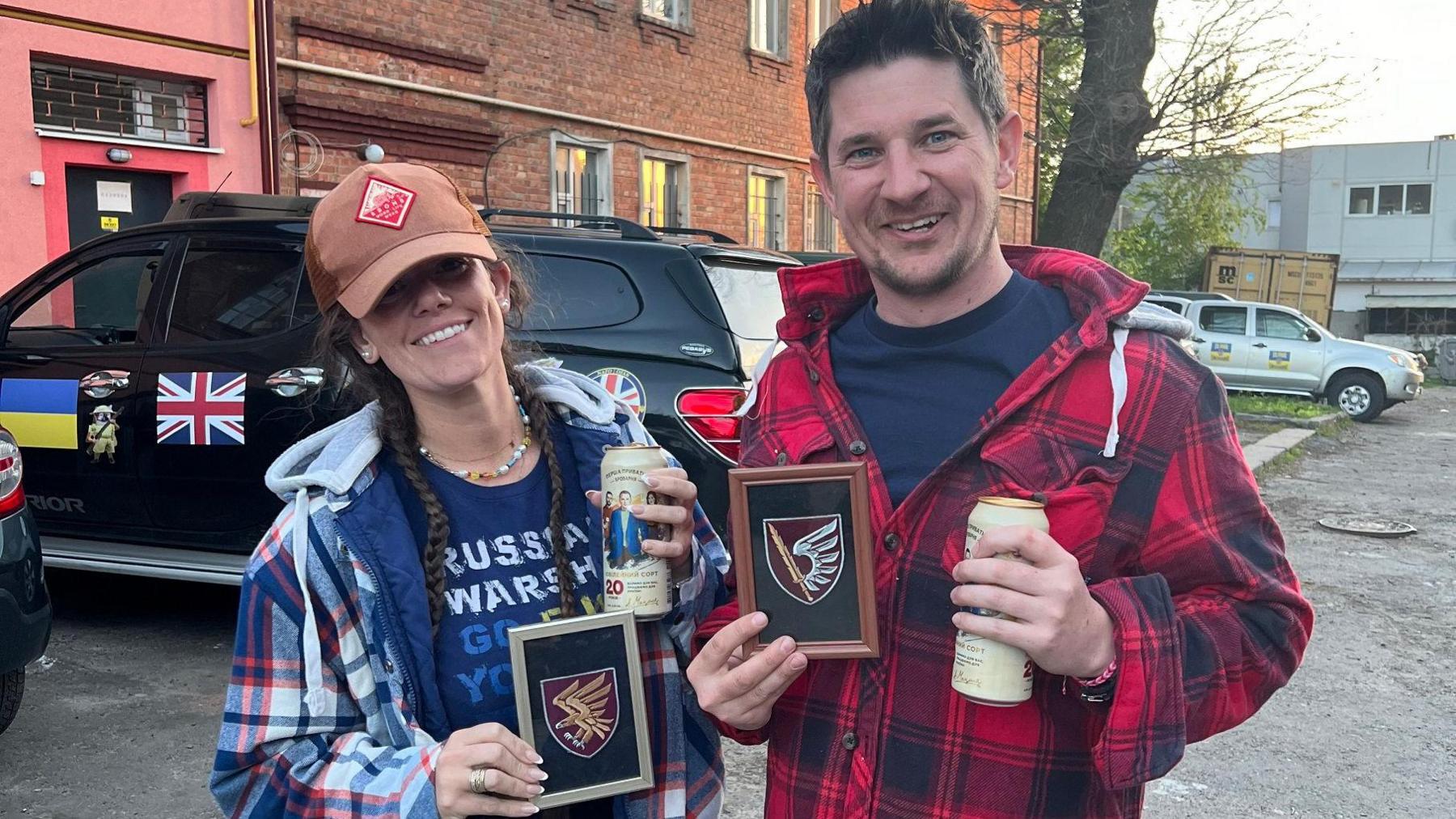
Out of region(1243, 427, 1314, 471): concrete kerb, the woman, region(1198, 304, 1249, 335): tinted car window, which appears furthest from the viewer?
region(1198, 304, 1249, 335): tinted car window

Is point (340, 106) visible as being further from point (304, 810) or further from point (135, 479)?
point (304, 810)

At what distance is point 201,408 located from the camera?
5035mm

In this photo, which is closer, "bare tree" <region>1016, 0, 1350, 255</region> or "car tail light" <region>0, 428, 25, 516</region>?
"car tail light" <region>0, 428, 25, 516</region>

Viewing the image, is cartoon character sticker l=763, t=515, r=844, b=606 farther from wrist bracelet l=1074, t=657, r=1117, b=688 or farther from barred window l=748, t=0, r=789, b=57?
barred window l=748, t=0, r=789, b=57

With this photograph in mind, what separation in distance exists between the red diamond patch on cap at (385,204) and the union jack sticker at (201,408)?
3.63 metres

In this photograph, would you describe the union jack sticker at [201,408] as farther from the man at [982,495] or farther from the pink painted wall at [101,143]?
the pink painted wall at [101,143]

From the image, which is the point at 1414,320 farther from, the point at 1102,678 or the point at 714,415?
the point at 1102,678

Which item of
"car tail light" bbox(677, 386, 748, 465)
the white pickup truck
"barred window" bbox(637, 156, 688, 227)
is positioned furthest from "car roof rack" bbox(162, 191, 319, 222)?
the white pickup truck

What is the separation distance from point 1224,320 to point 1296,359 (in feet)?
4.21

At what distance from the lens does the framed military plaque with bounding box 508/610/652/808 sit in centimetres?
158

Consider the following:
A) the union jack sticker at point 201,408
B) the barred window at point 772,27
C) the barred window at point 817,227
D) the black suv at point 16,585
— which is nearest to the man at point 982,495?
the black suv at point 16,585

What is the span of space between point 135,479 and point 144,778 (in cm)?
188

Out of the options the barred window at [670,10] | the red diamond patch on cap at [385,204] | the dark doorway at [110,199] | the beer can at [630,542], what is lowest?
the beer can at [630,542]

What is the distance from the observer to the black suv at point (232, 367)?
15.6ft
